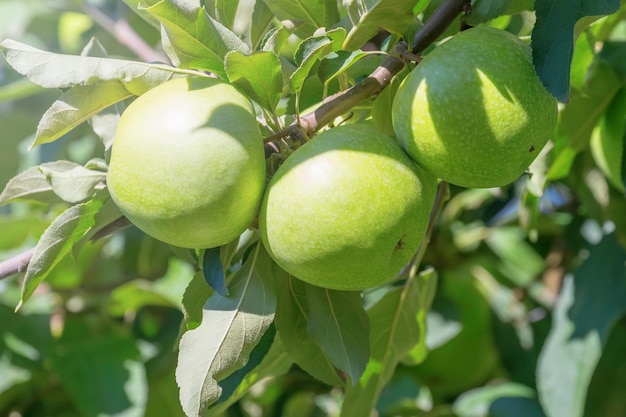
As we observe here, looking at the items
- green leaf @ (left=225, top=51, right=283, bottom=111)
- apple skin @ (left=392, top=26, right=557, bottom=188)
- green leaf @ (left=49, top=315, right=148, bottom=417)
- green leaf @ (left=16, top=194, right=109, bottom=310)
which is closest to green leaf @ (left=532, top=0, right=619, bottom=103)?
apple skin @ (left=392, top=26, right=557, bottom=188)

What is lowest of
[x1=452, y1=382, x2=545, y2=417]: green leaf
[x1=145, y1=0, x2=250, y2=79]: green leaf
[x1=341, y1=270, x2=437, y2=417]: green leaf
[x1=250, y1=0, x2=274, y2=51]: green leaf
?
[x1=452, y1=382, x2=545, y2=417]: green leaf

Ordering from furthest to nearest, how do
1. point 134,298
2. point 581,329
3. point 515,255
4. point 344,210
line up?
point 515,255 < point 134,298 < point 581,329 < point 344,210

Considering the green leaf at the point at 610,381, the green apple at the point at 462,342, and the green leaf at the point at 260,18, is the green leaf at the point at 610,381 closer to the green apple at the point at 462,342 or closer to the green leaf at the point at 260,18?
the green apple at the point at 462,342

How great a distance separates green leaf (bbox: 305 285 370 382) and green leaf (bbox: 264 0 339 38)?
10.7 inches

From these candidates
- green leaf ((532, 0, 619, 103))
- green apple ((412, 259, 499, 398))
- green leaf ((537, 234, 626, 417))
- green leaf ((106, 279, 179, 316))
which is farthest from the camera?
green apple ((412, 259, 499, 398))

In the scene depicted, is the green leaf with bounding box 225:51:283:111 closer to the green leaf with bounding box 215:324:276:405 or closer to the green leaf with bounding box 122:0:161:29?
the green leaf with bounding box 122:0:161:29

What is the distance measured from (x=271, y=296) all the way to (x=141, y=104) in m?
0.22

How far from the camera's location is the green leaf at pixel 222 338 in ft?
2.21

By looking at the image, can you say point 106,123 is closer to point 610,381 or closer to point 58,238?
point 58,238

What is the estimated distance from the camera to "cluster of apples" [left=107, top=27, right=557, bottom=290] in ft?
2.11

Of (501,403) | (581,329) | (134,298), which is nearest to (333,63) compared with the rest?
(581,329)

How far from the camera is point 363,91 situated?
718 millimetres

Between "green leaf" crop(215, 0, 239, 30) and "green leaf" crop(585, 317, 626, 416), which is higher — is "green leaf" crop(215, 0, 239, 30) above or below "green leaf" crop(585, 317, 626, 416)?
above

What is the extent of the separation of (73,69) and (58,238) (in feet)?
0.54
